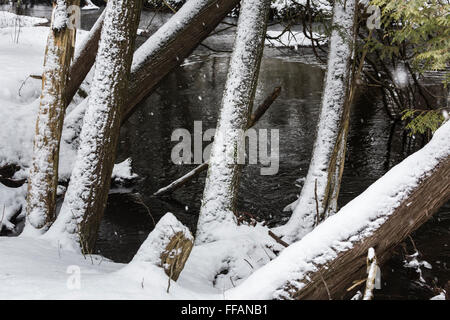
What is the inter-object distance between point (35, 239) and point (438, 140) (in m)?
4.67

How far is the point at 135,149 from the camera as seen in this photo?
11.7m

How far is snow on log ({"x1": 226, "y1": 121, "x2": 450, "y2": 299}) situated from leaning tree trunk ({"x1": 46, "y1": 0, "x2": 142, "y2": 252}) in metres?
2.80

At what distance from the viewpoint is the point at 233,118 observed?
664 centimetres

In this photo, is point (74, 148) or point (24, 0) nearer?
point (74, 148)

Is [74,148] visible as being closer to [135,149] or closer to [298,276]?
[135,149]

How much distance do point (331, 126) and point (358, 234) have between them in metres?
2.99

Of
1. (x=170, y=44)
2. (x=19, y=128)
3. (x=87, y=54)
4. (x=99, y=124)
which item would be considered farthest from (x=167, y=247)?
(x=19, y=128)

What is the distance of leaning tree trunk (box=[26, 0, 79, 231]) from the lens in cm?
612

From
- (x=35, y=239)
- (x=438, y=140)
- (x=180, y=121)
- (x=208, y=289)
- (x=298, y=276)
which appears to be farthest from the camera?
(x=180, y=121)

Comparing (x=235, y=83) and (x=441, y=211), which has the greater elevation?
(x=235, y=83)

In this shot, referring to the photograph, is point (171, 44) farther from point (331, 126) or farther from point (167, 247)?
point (167, 247)

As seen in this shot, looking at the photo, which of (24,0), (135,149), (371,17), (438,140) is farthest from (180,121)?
(24,0)

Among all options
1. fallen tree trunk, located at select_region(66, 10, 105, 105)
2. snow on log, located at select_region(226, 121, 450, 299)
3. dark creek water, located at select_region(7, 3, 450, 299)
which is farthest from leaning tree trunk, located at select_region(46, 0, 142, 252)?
fallen tree trunk, located at select_region(66, 10, 105, 105)

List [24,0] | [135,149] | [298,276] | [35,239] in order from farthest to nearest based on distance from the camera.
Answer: [24,0], [135,149], [35,239], [298,276]
